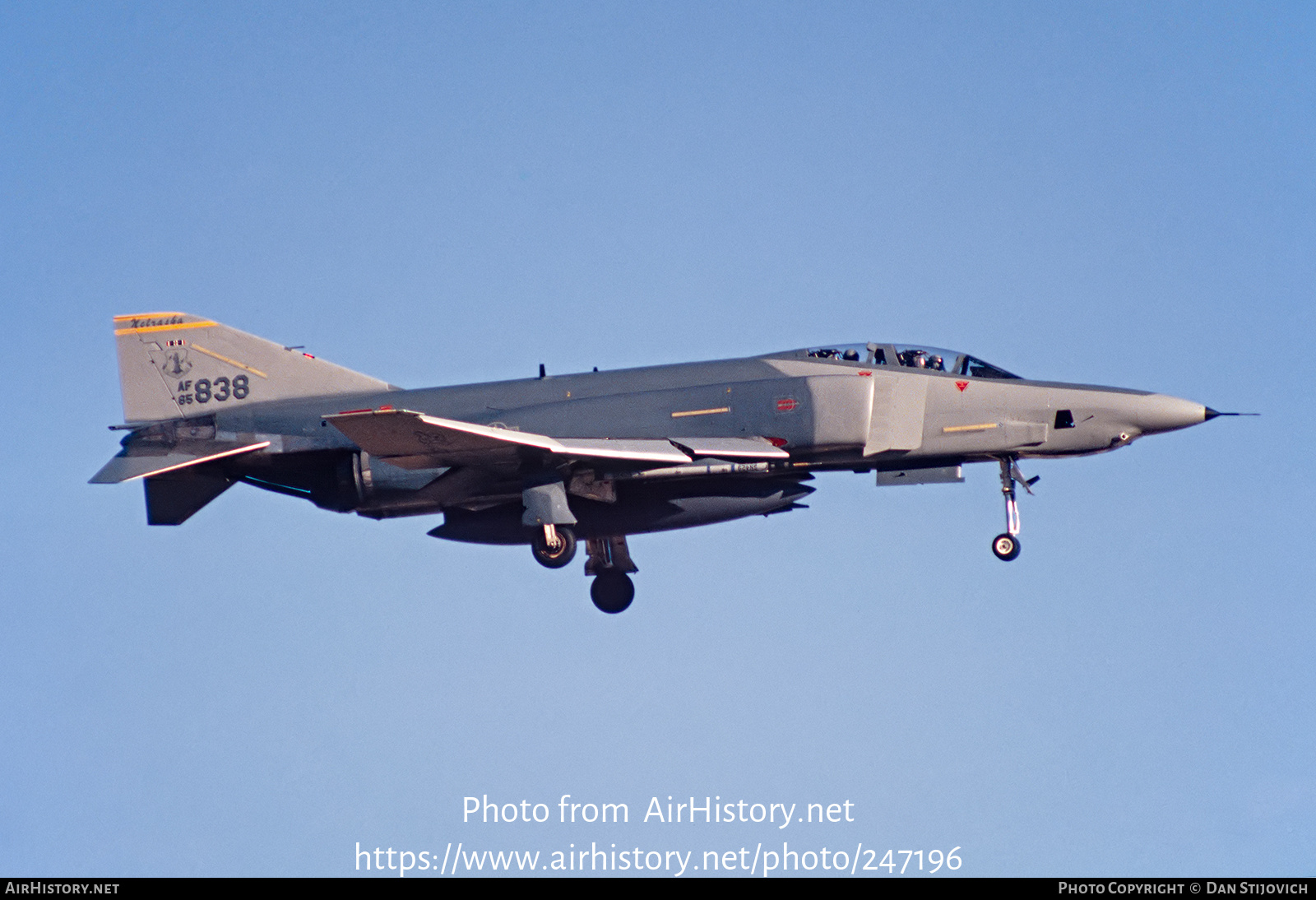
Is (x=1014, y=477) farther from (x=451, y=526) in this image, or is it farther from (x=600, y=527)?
(x=451, y=526)

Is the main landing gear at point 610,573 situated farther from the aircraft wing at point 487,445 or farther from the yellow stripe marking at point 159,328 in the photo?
the yellow stripe marking at point 159,328

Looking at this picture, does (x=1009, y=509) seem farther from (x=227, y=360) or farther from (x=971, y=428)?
(x=227, y=360)

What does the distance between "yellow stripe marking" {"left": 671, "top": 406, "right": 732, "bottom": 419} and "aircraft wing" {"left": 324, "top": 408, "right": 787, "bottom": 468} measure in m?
0.44

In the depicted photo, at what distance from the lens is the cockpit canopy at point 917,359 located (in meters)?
22.8

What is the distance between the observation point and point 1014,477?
74.1ft

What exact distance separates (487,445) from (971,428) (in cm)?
633

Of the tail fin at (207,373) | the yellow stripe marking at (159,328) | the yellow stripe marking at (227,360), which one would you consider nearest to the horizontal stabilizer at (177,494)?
the tail fin at (207,373)

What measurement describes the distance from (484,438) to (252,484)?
450 cm

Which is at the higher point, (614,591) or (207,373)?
(207,373)

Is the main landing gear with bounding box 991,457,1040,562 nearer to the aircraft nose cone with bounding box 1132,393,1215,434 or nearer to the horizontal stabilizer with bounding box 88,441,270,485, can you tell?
the aircraft nose cone with bounding box 1132,393,1215,434

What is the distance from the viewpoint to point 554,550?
22.2 metres

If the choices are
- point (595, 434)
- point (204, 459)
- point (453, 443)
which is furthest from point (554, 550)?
point (204, 459)

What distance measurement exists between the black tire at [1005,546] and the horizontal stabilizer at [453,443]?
4.28 meters

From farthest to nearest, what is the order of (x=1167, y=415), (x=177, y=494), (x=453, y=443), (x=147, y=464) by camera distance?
(x=177, y=494) < (x=147, y=464) < (x=1167, y=415) < (x=453, y=443)
